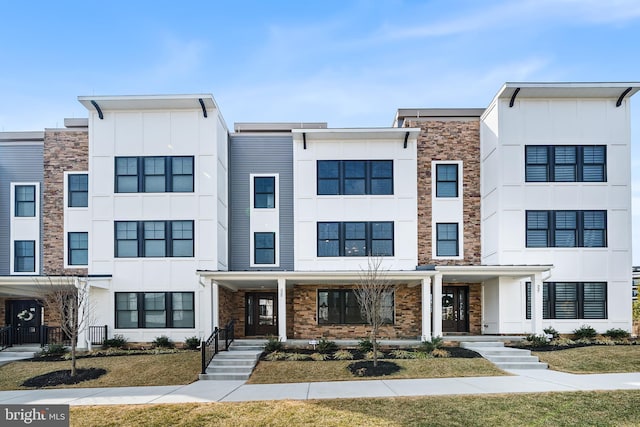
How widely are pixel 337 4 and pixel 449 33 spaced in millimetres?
3693

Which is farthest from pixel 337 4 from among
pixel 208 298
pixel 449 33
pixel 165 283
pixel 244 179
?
pixel 165 283

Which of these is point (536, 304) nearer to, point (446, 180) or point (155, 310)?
point (446, 180)

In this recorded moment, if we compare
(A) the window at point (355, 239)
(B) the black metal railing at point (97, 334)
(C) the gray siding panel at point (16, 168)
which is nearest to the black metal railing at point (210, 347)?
(B) the black metal railing at point (97, 334)

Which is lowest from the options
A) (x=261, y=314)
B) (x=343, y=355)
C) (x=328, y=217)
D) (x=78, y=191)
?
(x=343, y=355)

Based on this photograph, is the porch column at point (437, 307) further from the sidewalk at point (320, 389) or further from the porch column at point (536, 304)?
the sidewalk at point (320, 389)

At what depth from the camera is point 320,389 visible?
36.5ft

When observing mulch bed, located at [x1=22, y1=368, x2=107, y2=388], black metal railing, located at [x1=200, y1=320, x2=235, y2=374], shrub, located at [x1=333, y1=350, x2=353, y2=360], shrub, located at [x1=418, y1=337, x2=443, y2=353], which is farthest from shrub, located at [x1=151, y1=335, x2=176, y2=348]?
shrub, located at [x1=418, y1=337, x2=443, y2=353]

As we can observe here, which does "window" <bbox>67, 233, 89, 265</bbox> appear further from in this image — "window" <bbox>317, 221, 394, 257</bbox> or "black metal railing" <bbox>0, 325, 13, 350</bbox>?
"window" <bbox>317, 221, 394, 257</bbox>

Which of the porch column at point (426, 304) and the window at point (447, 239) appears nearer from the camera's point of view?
the porch column at point (426, 304)

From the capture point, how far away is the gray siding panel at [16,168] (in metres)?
19.5

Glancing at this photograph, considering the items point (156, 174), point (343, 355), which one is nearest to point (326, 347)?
point (343, 355)

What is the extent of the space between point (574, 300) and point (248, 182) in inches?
530

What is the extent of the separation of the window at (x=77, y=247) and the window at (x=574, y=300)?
17.1 m

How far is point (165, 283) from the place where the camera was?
1816 cm
